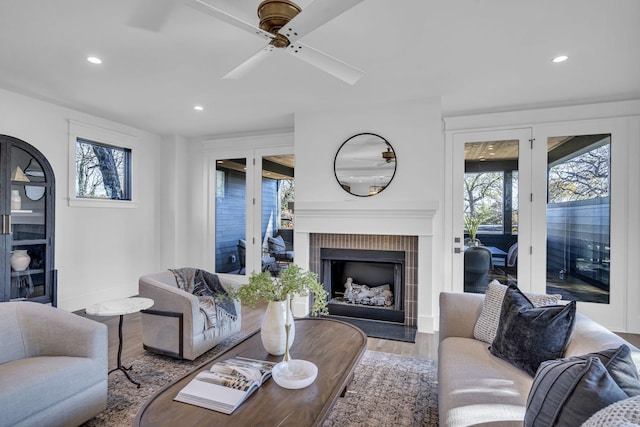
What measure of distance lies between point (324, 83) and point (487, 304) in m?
2.34

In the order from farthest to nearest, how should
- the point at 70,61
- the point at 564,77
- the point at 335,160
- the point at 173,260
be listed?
the point at 173,260 → the point at 335,160 → the point at 564,77 → the point at 70,61

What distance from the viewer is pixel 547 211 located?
11.9 feet

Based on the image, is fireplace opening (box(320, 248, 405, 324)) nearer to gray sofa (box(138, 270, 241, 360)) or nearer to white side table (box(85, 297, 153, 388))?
gray sofa (box(138, 270, 241, 360))

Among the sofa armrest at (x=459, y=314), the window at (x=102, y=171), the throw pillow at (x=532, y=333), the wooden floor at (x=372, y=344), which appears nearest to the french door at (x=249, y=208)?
the window at (x=102, y=171)

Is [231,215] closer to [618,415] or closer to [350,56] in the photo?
[350,56]

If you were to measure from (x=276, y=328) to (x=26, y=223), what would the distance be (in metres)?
3.34

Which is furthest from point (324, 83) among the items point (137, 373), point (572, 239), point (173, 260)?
point (173, 260)

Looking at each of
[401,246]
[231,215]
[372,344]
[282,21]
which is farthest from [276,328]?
[231,215]

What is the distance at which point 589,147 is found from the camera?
11.6ft

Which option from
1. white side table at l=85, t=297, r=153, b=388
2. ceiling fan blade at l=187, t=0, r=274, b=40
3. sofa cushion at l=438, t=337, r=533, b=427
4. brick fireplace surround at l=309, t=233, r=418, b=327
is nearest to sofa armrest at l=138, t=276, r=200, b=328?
white side table at l=85, t=297, r=153, b=388

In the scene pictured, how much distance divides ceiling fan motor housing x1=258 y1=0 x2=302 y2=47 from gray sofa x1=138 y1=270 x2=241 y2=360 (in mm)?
2019

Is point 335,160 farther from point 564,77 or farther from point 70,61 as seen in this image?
point 70,61

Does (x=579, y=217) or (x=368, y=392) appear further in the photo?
(x=579, y=217)

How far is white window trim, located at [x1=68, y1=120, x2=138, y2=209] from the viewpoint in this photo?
400cm
